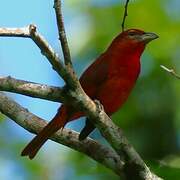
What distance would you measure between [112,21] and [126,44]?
52.3 inches

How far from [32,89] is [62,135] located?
0.66 m

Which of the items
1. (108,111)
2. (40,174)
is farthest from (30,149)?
(40,174)

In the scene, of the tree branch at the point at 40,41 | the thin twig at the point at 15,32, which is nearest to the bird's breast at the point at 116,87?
the tree branch at the point at 40,41

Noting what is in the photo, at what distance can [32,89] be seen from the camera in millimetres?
3652

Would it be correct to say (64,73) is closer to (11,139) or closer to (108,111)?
(108,111)

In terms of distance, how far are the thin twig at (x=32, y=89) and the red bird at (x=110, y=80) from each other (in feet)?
1.69

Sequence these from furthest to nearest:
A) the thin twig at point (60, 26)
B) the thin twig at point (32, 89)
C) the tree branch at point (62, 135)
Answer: the tree branch at point (62, 135) → the thin twig at point (32, 89) → the thin twig at point (60, 26)

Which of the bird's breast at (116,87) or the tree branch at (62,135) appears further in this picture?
the bird's breast at (116,87)

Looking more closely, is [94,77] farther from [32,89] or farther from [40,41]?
[40,41]

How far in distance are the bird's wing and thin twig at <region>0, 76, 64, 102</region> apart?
2.47 feet

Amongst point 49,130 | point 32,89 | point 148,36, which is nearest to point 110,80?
point 148,36

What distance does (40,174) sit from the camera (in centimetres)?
535

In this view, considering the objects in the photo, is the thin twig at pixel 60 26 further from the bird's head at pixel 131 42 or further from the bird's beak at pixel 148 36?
the bird's head at pixel 131 42

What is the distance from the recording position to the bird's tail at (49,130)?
426cm
